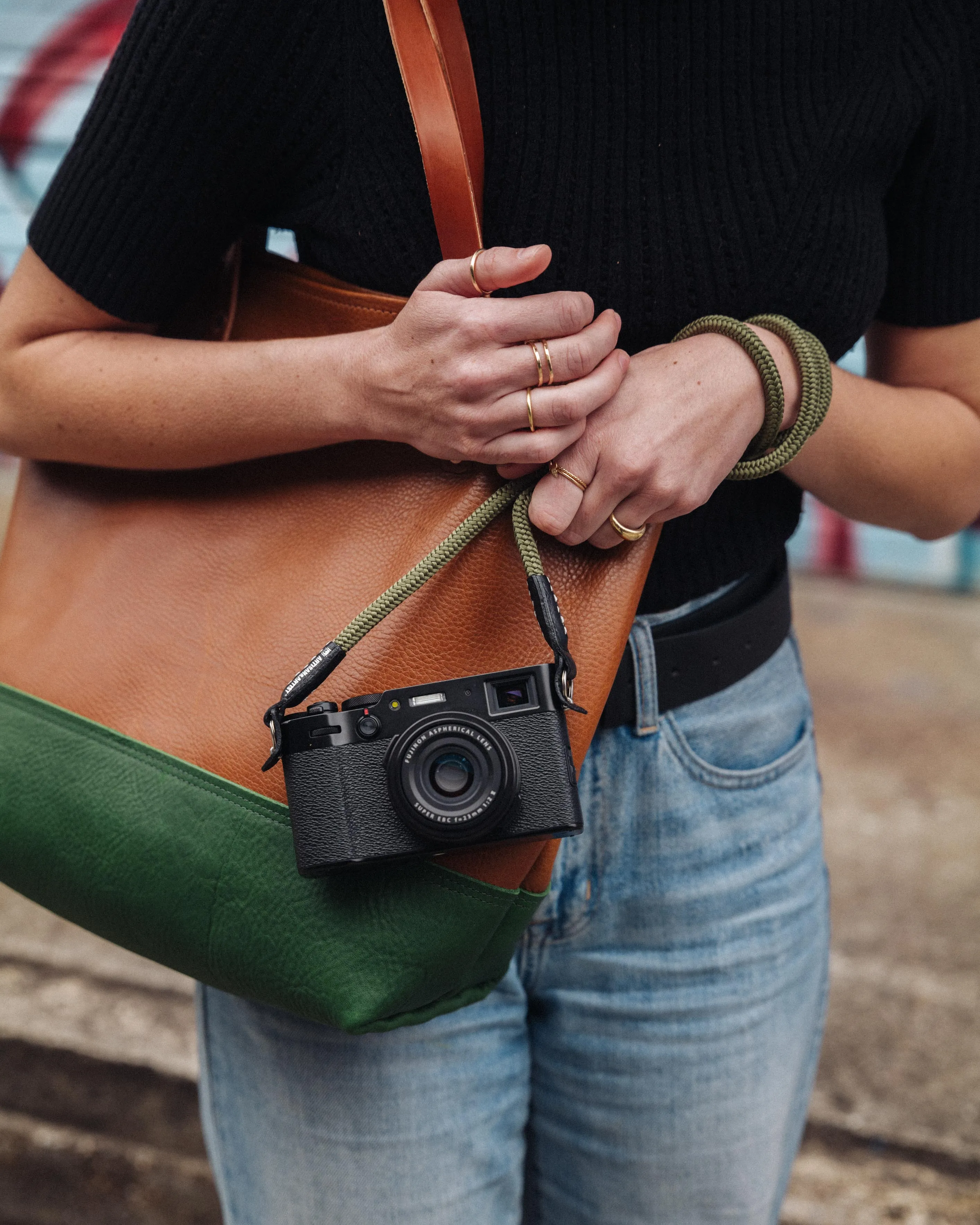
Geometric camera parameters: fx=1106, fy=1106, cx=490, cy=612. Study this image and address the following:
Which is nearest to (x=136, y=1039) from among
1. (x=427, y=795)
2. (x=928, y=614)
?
(x=427, y=795)

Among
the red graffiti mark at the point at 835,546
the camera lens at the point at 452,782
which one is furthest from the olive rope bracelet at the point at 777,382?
the red graffiti mark at the point at 835,546

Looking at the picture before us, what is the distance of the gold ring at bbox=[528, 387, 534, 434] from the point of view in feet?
2.59

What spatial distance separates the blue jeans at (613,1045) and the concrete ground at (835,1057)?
1010 mm

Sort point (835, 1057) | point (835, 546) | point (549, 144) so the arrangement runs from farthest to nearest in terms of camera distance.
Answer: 1. point (835, 546)
2. point (835, 1057)
3. point (549, 144)

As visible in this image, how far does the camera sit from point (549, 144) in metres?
0.87

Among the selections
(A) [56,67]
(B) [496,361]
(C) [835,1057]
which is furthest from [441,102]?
(A) [56,67]

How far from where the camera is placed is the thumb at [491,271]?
2.54 ft

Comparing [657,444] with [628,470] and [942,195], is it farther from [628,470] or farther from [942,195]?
[942,195]

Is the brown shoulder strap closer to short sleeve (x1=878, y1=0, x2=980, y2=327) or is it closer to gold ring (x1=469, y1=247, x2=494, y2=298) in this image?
gold ring (x1=469, y1=247, x2=494, y2=298)

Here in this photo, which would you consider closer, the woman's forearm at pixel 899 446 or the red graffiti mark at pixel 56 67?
the woman's forearm at pixel 899 446

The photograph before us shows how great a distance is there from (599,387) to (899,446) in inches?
15.5

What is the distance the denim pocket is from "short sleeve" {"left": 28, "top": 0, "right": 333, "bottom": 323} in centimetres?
57

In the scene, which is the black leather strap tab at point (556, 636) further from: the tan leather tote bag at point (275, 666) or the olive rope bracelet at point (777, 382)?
the olive rope bracelet at point (777, 382)

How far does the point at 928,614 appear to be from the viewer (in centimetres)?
393
